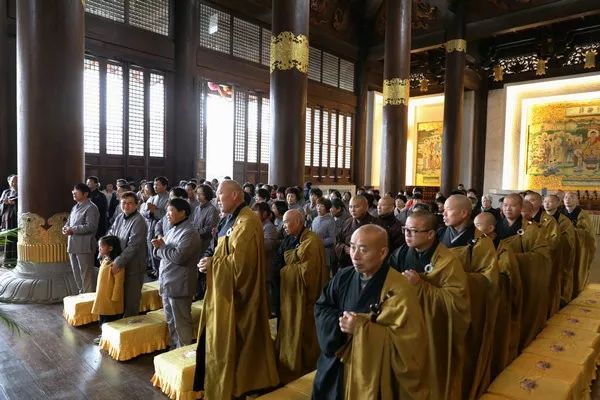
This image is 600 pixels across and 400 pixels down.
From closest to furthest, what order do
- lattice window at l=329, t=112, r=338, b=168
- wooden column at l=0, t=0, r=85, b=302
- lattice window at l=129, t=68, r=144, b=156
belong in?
wooden column at l=0, t=0, r=85, b=302 → lattice window at l=129, t=68, r=144, b=156 → lattice window at l=329, t=112, r=338, b=168

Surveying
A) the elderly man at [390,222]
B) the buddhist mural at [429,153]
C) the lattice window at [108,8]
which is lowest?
the elderly man at [390,222]

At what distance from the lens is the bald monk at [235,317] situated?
3.30 meters

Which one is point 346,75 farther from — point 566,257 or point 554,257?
point 554,257

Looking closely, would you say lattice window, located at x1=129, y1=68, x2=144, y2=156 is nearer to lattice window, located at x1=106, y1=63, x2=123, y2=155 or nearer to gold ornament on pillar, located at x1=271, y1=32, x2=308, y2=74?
lattice window, located at x1=106, y1=63, x2=123, y2=155

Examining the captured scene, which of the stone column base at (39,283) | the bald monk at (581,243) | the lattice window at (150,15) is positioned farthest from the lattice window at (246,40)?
the bald monk at (581,243)

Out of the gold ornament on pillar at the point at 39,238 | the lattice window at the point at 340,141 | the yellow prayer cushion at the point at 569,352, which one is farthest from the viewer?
the lattice window at the point at 340,141

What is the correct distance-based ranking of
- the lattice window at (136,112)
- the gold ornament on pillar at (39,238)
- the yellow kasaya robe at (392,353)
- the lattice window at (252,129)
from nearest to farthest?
1. the yellow kasaya robe at (392,353)
2. the gold ornament on pillar at (39,238)
3. the lattice window at (136,112)
4. the lattice window at (252,129)

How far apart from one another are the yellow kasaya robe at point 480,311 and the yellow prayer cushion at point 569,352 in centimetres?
89

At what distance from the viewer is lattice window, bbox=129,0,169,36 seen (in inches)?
418

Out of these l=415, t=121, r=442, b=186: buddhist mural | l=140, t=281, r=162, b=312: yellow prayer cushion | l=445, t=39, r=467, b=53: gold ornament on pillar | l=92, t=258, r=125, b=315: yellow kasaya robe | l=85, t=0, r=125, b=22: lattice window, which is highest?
l=445, t=39, r=467, b=53: gold ornament on pillar

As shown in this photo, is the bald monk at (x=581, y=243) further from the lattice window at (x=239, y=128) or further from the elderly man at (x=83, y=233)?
the lattice window at (x=239, y=128)

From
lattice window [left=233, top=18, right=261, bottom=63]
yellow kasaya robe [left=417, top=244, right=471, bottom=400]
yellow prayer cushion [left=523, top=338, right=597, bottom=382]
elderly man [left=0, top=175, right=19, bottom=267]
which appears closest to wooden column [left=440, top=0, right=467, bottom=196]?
lattice window [left=233, top=18, right=261, bottom=63]

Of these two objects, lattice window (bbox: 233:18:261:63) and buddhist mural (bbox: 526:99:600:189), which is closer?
lattice window (bbox: 233:18:261:63)

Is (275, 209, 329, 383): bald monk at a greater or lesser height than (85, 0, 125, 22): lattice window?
lesser
